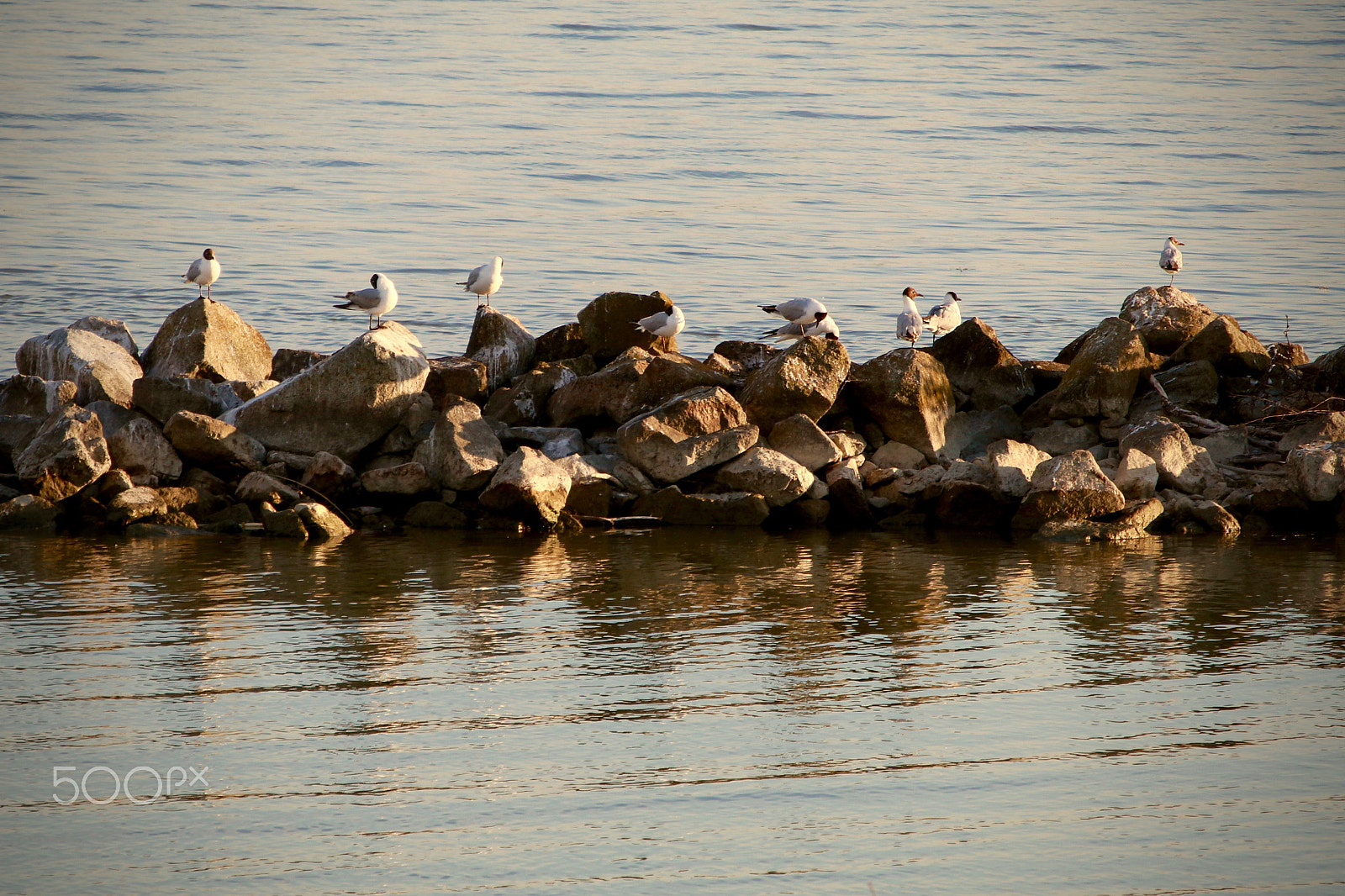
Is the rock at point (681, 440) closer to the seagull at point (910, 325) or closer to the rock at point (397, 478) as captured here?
the rock at point (397, 478)

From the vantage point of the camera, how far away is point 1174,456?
10930 millimetres

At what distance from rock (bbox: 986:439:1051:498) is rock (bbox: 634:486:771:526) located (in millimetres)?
1769

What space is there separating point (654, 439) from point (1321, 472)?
4948 millimetres

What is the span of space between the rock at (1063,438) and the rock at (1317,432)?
57.1 inches

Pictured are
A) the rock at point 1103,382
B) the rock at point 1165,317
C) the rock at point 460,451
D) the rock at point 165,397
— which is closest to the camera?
the rock at point 460,451

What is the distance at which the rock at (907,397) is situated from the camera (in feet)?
37.2

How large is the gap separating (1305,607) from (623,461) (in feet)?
16.2

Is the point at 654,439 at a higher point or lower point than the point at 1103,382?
lower

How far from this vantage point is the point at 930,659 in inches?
278

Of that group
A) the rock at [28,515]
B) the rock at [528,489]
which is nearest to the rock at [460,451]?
the rock at [528,489]

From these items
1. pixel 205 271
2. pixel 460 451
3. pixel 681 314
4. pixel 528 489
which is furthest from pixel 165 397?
pixel 681 314

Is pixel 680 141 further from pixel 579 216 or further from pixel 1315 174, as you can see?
pixel 1315 174

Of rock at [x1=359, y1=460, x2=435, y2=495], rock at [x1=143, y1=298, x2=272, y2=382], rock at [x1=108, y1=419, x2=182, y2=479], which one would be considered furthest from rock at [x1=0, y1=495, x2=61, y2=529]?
rock at [x1=359, y1=460, x2=435, y2=495]

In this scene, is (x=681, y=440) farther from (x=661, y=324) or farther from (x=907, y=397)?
(x=907, y=397)
